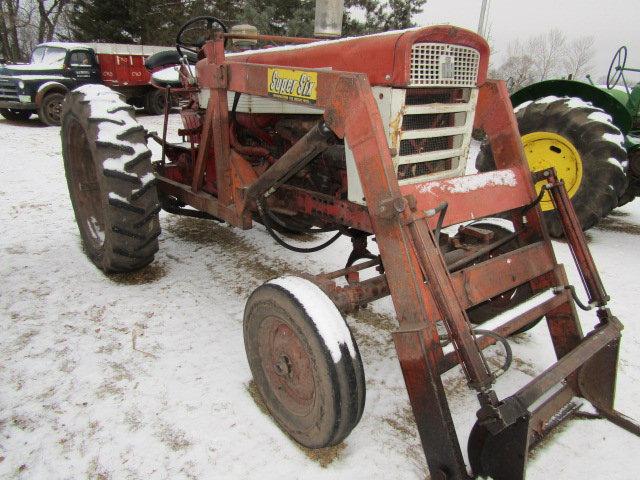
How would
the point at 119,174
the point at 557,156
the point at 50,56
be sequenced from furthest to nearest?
the point at 50,56
the point at 557,156
the point at 119,174

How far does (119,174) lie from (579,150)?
4.11 m

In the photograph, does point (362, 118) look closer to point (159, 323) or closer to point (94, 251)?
point (159, 323)

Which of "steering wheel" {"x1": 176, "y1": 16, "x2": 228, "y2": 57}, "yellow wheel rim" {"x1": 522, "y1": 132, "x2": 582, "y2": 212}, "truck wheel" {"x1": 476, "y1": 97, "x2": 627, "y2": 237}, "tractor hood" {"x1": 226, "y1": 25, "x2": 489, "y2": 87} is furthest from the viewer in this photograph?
"yellow wheel rim" {"x1": 522, "y1": 132, "x2": 582, "y2": 212}

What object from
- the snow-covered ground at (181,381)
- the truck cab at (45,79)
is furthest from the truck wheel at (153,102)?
the snow-covered ground at (181,381)

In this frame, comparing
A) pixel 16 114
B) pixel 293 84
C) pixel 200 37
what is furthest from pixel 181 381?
pixel 16 114

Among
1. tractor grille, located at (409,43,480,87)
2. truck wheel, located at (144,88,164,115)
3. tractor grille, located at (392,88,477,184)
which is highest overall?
tractor grille, located at (409,43,480,87)

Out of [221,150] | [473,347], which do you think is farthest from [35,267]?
[473,347]

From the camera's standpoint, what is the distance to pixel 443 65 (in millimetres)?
2148

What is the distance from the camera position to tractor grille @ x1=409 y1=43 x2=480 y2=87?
2.05 m

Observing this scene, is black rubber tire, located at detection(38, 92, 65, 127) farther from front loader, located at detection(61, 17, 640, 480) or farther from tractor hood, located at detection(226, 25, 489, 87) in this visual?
tractor hood, located at detection(226, 25, 489, 87)

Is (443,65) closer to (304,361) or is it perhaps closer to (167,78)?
(304,361)

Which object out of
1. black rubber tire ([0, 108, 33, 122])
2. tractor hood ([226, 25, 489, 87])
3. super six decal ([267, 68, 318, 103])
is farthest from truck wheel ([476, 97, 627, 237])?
black rubber tire ([0, 108, 33, 122])

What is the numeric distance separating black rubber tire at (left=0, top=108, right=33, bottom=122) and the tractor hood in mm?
12370

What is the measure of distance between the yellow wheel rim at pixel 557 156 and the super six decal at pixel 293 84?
9.97 feet
